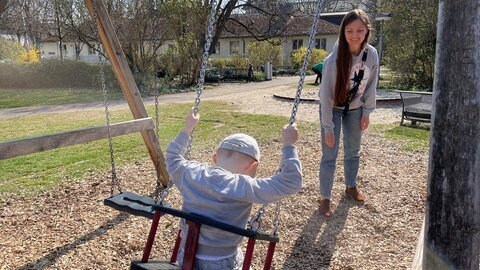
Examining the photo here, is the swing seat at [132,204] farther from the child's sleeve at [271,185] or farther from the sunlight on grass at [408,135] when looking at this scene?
the sunlight on grass at [408,135]

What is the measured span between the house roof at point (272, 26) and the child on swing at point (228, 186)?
20675 millimetres

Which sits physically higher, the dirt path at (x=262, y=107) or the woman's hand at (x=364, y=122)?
the woman's hand at (x=364, y=122)

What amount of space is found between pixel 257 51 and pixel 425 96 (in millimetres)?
16721

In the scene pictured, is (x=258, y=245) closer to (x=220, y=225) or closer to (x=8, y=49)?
(x=220, y=225)

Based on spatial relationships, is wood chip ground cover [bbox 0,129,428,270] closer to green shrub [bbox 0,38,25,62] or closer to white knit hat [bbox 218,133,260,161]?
white knit hat [bbox 218,133,260,161]

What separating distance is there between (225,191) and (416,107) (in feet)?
23.5

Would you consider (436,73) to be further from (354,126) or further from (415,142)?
(415,142)

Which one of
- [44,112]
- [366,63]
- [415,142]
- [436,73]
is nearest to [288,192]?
[436,73]

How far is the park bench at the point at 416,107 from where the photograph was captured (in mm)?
7727

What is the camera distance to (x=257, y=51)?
24.3 meters

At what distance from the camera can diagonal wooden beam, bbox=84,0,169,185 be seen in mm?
3625

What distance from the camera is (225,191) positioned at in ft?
5.63

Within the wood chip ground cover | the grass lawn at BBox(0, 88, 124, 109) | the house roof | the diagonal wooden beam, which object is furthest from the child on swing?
the house roof

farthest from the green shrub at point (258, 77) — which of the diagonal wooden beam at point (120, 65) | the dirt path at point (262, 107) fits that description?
the diagonal wooden beam at point (120, 65)
